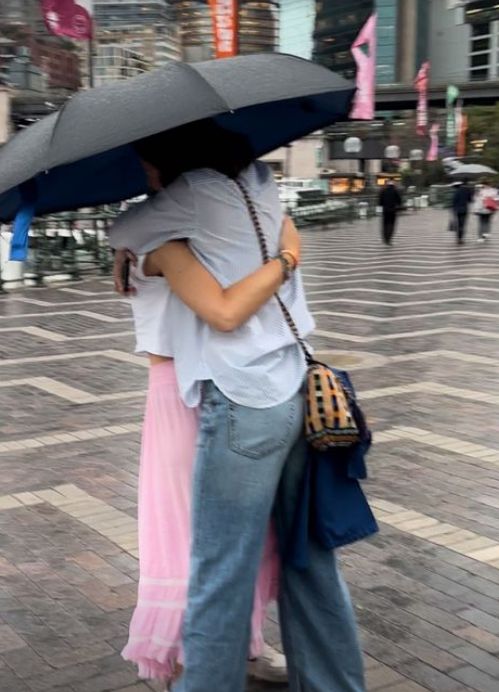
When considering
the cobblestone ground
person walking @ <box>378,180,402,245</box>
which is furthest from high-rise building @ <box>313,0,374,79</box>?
the cobblestone ground

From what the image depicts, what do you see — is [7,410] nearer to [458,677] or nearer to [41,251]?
[458,677]

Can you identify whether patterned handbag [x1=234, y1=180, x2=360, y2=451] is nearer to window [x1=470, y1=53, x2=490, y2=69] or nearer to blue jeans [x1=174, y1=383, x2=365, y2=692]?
blue jeans [x1=174, y1=383, x2=365, y2=692]

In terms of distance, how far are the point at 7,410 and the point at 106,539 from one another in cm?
320

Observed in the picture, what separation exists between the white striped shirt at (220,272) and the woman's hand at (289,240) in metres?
0.06

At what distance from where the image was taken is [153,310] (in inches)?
107

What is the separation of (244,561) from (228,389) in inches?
18.9

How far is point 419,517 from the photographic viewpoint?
196 inches

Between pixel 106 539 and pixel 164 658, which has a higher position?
pixel 164 658

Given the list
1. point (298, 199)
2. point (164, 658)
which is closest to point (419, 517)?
point (164, 658)

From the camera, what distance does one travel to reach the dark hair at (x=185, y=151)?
2.60m

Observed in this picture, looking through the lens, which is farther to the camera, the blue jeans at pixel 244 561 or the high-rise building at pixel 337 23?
the high-rise building at pixel 337 23

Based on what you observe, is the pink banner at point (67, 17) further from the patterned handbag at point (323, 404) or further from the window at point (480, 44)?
the window at point (480, 44)

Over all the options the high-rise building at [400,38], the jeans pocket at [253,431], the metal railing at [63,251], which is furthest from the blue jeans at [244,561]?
the high-rise building at [400,38]

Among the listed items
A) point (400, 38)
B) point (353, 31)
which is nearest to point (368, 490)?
point (353, 31)
